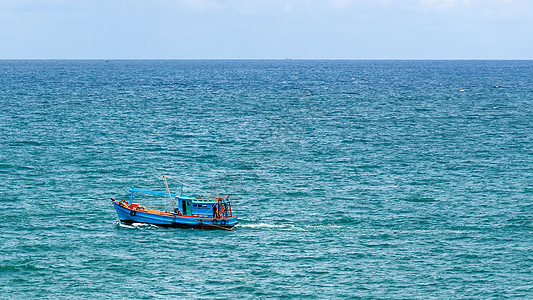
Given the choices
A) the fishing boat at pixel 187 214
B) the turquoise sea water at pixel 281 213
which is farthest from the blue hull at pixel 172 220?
the turquoise sea water at pixel 281 213

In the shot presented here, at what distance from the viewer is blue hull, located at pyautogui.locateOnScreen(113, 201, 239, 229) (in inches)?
3022

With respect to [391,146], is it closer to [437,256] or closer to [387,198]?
[387,198]

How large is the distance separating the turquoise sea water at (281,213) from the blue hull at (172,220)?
0.95 meters

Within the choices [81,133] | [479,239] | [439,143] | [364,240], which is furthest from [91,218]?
[439,143]

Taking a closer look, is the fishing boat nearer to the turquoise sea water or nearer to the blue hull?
the blue hull

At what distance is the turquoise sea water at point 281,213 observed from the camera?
61531 mm

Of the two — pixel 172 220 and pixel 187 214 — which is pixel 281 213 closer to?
pixel 187 214

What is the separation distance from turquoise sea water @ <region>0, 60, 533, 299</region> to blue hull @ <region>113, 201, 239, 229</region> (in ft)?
3.11

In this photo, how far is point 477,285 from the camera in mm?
60656

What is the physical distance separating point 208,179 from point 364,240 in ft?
111

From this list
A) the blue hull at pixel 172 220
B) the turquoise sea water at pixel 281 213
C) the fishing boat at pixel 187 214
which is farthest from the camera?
the fishing boat at pixel 187 214

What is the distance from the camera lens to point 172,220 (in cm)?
7781

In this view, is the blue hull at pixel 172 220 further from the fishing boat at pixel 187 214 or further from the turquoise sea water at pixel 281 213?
the turquoise sea water at pixel 281 213

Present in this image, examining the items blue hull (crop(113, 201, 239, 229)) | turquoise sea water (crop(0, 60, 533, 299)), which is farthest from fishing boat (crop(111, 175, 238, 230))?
turquoise sea water (crop(0, 60, 533, 299))
